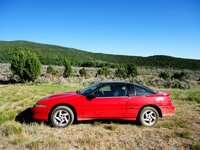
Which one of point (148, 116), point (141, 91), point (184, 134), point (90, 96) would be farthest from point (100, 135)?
point (184, 134)

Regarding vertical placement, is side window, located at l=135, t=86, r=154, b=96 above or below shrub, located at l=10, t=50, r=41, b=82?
below

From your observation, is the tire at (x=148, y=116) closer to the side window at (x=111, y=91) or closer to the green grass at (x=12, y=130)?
the side window at (x=111, y=91)

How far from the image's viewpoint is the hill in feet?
260

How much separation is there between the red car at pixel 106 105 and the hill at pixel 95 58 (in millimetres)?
66363

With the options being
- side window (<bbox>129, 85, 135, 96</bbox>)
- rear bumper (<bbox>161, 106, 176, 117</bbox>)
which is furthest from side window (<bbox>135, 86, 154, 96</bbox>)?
rear bumper (<bbox>161, 106, 176, 117</bbox>)

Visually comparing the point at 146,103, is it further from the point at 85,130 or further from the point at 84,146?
the point at 84,146

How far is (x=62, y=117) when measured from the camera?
22.6 feet

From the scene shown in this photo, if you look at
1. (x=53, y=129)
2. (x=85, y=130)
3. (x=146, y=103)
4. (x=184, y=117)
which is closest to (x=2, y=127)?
(x=53, y=129)

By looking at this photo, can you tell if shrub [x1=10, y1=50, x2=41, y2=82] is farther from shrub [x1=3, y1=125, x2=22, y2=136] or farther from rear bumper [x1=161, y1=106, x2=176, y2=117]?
rear bumper [x1=161, y1=106, x2=176, y2=117]

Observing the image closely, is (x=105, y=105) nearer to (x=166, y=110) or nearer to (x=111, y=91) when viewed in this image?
(x=111, y=91)

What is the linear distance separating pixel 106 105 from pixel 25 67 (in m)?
19.8

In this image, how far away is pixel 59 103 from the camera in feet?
22.7

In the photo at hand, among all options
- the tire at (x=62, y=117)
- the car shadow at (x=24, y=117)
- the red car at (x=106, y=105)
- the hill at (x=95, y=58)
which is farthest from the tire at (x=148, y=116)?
the hill at (x=95, y=58)

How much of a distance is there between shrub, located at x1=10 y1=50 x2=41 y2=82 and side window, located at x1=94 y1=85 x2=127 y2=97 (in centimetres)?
1877
